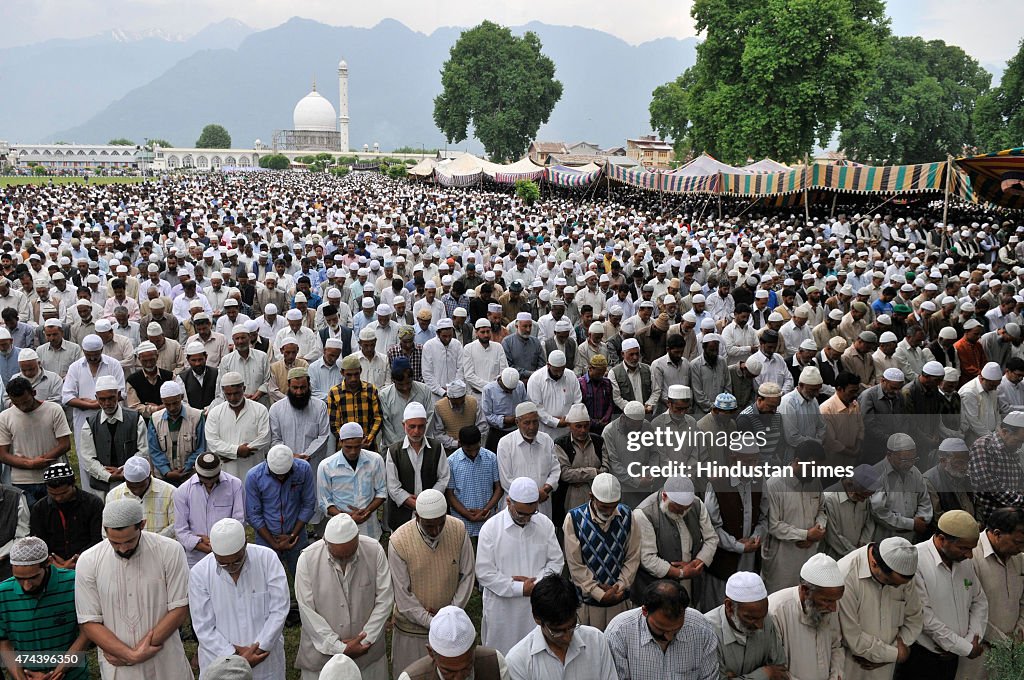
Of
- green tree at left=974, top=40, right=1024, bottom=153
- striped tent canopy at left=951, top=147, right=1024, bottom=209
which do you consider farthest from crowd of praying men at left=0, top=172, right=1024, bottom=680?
green tree at left=974, top=40, right=1024, bottom=153

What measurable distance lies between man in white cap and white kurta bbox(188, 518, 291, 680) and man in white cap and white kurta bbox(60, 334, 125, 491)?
8.37 feet

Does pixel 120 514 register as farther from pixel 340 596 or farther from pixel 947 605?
pixel 947 605

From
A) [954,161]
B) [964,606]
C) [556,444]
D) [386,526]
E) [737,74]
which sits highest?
[737,74]

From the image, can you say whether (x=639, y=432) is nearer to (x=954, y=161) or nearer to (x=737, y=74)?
(x=954, y=161)

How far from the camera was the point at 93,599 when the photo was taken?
129 inches

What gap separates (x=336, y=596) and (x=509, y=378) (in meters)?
2.30

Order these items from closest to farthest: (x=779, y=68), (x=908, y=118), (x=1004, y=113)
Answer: (x=779, y=68) < (x=1004, y=113) < (x=908, y=118)

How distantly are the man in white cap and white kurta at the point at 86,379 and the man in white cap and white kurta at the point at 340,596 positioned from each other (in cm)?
274

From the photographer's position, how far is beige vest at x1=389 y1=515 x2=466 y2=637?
12.1 feet

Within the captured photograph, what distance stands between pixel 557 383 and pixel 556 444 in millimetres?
838

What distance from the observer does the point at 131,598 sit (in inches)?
130

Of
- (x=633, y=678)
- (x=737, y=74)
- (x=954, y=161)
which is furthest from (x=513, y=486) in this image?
(x=737, y=74)

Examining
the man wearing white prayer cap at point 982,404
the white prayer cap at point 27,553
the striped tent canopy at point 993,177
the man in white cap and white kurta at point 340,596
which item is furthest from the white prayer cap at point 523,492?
the striped tent canopy at point 993,177

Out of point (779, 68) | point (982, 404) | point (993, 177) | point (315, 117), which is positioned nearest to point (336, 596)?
point (982, 404)
